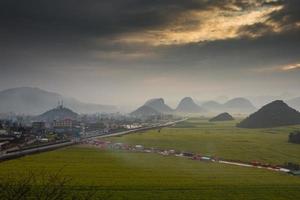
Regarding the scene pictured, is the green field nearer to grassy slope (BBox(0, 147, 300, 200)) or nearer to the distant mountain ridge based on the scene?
grassy slope (BBox(0, 147, 300, 200))

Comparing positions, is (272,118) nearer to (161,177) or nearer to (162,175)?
(162,175)

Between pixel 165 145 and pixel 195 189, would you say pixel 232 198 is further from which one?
pixel 165 145

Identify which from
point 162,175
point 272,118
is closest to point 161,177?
point 162,175

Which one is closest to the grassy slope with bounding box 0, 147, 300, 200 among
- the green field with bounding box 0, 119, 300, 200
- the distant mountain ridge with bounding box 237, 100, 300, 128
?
the green field with bounding box 0, 119, 300, 200

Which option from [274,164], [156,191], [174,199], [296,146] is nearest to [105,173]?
[156,191]

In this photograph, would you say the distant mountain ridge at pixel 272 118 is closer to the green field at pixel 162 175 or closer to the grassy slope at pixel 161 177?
the green field at pixel 162 175
